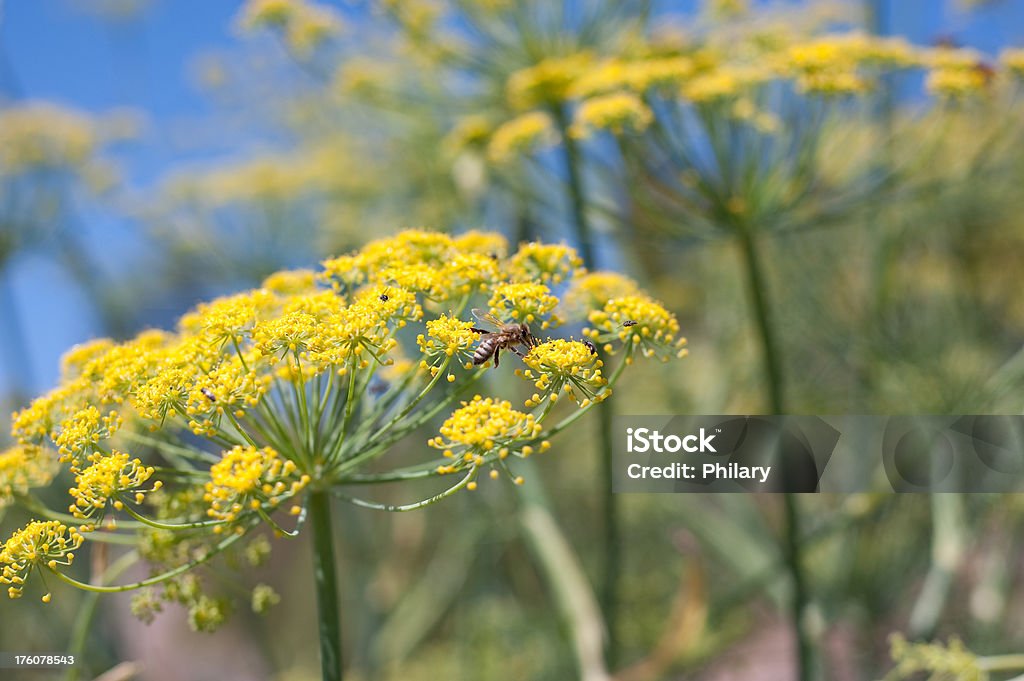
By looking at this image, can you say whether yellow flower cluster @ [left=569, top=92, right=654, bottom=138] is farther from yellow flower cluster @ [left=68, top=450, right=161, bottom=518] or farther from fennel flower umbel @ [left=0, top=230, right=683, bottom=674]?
yellow flower cluster @ [left=68, top=450, right=161, bottom=518]

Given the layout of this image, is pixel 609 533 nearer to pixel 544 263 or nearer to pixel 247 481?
pixel 544 263

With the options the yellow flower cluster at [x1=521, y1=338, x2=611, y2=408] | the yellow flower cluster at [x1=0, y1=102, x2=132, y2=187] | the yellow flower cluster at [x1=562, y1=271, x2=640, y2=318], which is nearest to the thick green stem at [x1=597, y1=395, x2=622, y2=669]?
the yellow flower cluster at [x1=562, y1=271, x2=640, y2=318]

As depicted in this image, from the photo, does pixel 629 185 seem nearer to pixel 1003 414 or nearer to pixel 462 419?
pixel 462 419

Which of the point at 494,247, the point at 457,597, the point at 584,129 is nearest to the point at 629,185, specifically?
the point at 584,129

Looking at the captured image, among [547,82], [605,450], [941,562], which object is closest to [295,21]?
[547,82]

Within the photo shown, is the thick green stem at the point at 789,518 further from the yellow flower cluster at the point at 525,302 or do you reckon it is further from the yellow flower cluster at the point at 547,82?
the yellow flower cluster at the point at 525,302
